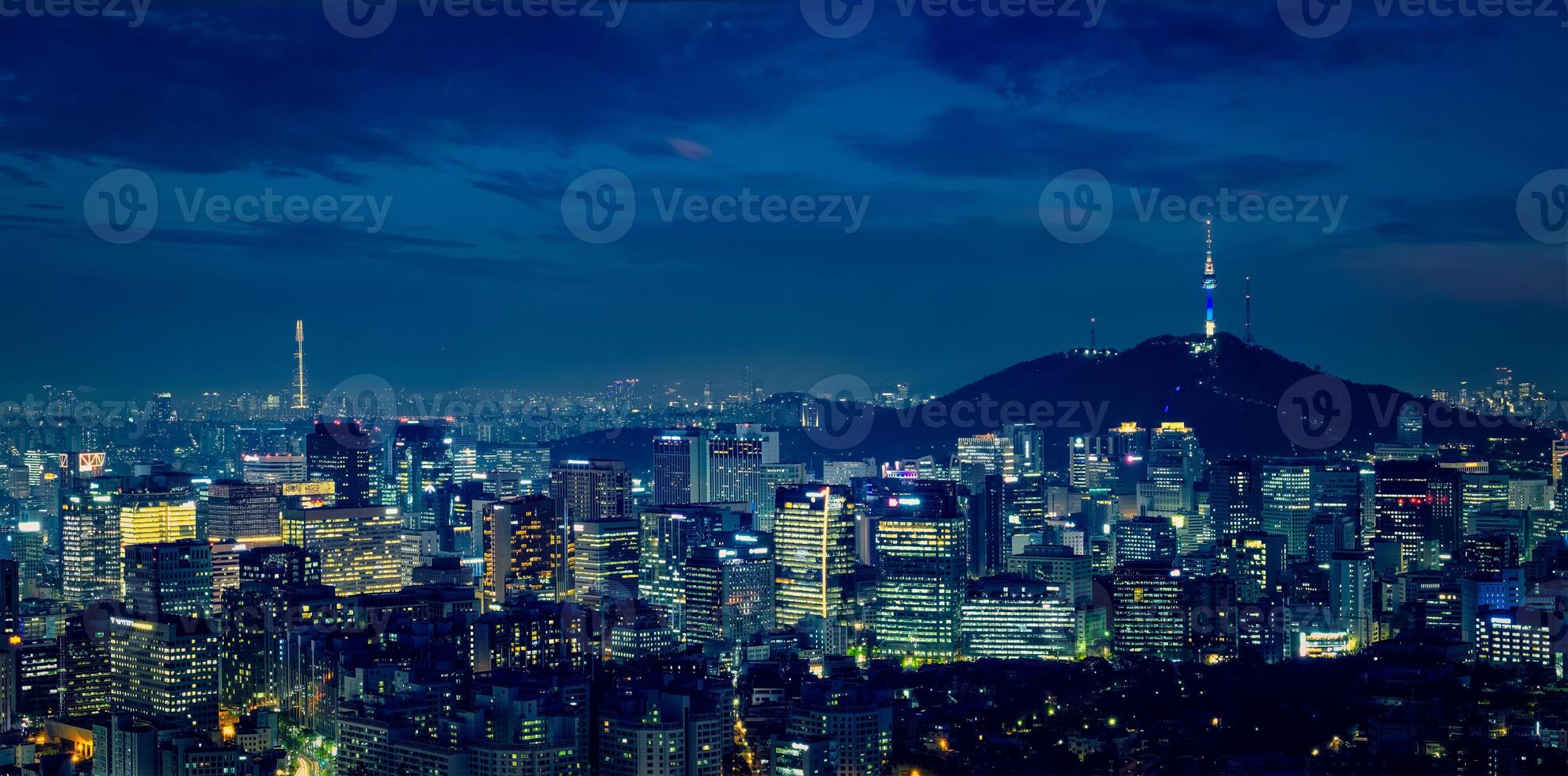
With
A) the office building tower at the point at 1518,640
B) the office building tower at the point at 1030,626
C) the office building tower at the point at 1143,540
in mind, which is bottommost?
the office building tower at the point at 1030,626

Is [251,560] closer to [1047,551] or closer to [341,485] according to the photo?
[341,485]

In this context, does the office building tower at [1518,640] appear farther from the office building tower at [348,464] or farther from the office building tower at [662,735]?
the office building tower at [348,464]

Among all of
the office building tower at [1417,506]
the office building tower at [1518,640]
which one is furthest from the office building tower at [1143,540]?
the office building tower at [1518,640]

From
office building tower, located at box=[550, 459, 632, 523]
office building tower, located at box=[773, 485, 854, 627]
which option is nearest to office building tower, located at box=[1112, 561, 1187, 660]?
office building tower, located at box=[773, 485, 854, 627]

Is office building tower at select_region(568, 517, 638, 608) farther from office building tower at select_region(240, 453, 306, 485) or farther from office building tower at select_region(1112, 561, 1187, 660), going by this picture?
office building tower at select_region(1112, 561, 1187, 660)

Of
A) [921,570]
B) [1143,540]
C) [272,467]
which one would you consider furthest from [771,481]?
[272,467]

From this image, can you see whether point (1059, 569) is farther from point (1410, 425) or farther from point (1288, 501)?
point (1410, 425)
